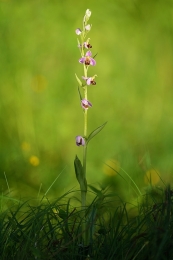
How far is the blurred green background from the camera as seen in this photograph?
2.65m

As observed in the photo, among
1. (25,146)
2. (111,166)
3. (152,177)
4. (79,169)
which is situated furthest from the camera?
(25,146)

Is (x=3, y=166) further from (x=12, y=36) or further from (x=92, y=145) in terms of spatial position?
(x=12, y=36)

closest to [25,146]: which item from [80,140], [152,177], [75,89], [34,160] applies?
[34,160]

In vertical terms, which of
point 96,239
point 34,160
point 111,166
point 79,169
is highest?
point 111,166

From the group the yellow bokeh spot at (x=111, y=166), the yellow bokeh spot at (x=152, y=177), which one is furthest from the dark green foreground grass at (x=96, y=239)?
the yellow bokeh spot at (x=111, y=166)

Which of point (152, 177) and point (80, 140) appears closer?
point (80, 140)

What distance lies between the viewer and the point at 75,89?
8.97 ft

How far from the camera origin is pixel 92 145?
2.68 metres

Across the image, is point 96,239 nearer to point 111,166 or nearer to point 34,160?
point 111,166

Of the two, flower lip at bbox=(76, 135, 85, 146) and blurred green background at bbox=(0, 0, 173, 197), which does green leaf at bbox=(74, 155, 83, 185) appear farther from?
blurred green background at bbox=(0, 0, 173, 197)

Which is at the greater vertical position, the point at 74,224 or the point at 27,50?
the point at 27,50

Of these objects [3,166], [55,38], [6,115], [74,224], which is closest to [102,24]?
[55,38]

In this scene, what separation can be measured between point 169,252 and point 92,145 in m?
1.03

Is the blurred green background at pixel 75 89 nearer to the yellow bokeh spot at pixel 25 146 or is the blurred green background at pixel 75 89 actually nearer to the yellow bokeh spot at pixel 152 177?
the yellow bokeh spot at pixel 25 146
